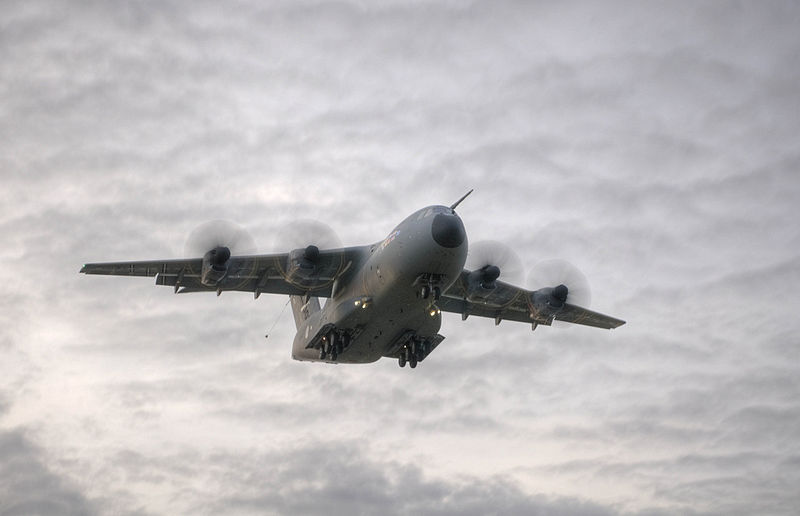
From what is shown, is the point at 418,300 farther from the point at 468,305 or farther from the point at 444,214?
the point at 468,305

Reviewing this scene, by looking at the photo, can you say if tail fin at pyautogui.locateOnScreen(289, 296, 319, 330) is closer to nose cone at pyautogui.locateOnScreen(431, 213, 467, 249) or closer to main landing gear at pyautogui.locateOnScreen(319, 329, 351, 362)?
main landing gear at pyautogui.locateOnScreen(319, 329, 351, 362)

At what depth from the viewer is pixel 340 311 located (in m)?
26.8

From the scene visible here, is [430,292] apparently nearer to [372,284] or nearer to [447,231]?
[447,231]

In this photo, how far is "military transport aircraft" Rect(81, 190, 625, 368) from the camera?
2341 cm

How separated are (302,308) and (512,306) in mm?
8526

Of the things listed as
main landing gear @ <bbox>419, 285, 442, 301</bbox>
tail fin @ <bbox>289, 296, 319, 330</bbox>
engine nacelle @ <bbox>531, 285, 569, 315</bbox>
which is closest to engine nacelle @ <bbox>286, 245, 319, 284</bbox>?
tail fin @ <bbox>289, 296, 319, 330</bbox>

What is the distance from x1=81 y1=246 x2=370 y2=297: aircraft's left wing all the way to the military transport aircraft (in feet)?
0.11

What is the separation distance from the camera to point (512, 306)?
1273 inches

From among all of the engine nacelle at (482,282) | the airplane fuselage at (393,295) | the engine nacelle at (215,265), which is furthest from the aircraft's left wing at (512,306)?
the engine nacelle at (215,265)

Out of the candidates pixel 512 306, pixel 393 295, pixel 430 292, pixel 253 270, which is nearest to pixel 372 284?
pixel 393 295

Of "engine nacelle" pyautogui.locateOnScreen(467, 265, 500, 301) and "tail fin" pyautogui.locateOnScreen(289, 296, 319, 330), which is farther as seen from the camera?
"tail fin" pyautogui.locateOnScreen(289, 296, 319, 330)

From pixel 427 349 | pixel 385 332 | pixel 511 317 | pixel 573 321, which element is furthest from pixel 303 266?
pixel 573 321

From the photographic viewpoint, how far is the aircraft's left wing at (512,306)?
97.1ft

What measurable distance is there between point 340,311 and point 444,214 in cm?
588
